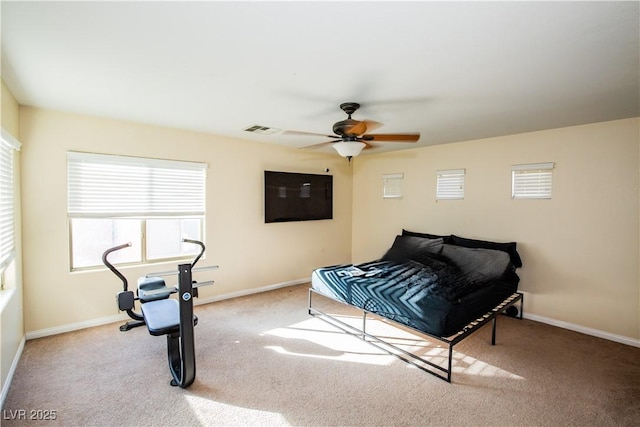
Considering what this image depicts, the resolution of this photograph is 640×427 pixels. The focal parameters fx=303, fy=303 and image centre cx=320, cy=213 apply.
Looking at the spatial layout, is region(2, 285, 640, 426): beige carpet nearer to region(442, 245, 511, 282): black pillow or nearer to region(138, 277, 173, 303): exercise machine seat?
region(138, 277, 173, 303): exercise machine seat

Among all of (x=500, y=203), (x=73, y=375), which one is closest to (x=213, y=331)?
(x=73, y=375)

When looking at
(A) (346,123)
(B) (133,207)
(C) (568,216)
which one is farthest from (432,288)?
(B) (133,207)

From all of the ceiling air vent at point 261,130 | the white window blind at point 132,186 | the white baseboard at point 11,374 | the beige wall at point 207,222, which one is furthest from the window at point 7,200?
the ceiling air vent at point 261,130

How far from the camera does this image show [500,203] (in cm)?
407

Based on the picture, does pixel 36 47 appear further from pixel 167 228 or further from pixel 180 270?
pixel 167 228

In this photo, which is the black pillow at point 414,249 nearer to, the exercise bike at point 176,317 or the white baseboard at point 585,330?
the white baseboard at point 585,330

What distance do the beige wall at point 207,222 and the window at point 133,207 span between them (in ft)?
0.35

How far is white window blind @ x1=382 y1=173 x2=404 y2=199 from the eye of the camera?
5.21 m

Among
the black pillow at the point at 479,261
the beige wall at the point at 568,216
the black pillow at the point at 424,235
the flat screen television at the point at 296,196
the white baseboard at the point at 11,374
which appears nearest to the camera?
the white baseboard at the point at 11,374

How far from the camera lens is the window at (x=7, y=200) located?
2.34m

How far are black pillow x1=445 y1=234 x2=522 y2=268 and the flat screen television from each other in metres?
2.18

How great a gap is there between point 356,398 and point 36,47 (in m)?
3.15

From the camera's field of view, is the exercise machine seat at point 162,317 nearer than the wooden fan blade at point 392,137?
Yes

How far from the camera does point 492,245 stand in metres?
3.95
